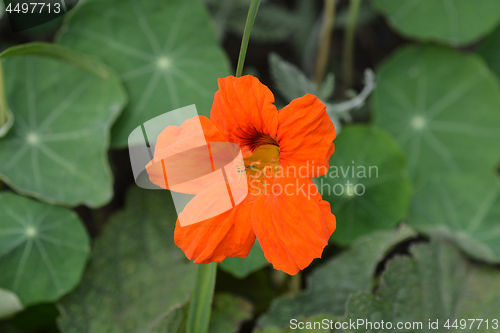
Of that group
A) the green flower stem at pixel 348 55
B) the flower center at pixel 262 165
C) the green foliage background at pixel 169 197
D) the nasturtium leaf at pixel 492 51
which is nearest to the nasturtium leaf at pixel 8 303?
the green foliage background at pixel 169 197

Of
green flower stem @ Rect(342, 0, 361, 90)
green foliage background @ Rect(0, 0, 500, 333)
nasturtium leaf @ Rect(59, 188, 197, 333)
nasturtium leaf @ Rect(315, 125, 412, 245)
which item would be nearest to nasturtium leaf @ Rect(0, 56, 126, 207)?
green foliage background @ Rect(0, 0, 500, 333)

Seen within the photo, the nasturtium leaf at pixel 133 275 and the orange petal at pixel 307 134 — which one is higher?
the orange petal at pixel 307 134

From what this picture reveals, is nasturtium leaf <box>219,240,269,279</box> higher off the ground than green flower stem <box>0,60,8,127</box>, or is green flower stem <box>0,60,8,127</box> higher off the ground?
green flower stem <box>0,60,8,127</box>

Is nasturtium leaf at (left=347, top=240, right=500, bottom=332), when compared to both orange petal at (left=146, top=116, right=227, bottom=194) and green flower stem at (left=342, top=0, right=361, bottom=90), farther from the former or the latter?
green flower stem at (left=342, top=0, right=361, bottom=90)

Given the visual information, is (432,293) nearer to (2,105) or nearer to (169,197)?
(169,197)

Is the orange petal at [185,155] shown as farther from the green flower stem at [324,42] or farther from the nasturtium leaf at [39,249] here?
the green flower stem at [324,42]

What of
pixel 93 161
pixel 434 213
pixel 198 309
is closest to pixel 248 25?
pixel 198 309

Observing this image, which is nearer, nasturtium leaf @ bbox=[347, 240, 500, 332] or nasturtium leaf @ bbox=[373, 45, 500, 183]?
nasturtium leaf @ bbox=[347, 240, 500, 332]
